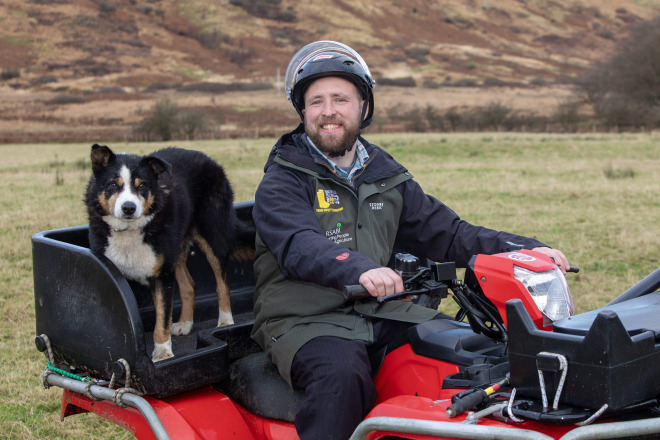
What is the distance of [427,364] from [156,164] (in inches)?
78.5

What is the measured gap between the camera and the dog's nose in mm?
3414

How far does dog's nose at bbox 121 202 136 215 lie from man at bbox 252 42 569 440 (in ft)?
2.69

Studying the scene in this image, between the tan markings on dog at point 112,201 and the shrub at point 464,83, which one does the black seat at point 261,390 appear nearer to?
the tan markings on dog at point 112,201

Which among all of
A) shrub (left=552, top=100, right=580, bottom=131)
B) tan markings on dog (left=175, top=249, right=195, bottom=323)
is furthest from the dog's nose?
shrub (left=552, top=100, right=580, bottom=131)

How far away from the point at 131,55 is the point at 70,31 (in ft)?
33.6

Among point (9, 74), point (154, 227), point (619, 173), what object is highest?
point (9, 74)

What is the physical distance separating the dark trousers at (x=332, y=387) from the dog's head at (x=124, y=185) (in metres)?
1.43

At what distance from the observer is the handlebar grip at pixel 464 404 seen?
6.19 ft

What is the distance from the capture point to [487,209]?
12945 mm

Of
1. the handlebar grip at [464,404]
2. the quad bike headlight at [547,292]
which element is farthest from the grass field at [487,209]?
the quad bike headlight at [547,292]

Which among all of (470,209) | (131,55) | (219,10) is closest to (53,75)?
(131,55)

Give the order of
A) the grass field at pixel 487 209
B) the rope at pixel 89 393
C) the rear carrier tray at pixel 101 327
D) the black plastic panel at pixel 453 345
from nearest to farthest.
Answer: the black plastic panel at pixel 453 345, the rear carrier tray at pixel 101 327, the rope at pixel 89 393, the grass field at pixel 487 209

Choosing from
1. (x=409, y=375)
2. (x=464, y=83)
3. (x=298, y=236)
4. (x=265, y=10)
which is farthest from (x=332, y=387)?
(x=265, y=10)

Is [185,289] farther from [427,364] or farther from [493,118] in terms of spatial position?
[493,118]
